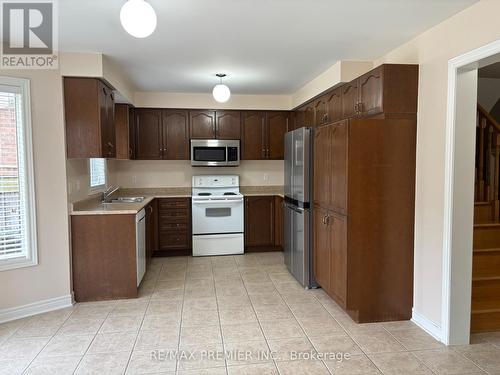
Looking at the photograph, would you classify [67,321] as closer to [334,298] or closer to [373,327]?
[334,298]

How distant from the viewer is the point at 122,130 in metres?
5.12

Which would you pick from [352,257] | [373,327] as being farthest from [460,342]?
[352,257]

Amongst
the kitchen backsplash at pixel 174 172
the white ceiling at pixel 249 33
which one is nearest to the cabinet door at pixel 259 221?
the kitchen backsplash at pixel 174 172

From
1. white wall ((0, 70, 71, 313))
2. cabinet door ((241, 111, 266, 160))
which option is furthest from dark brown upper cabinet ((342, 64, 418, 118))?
white wall ((0, 70, 71, 313))

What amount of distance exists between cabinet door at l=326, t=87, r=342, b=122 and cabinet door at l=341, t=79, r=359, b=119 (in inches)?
4.0

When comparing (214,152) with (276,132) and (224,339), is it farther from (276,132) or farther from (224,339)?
(224,339)

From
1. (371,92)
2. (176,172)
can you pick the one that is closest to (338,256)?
(371,92)

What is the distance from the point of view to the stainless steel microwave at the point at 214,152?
5.48m

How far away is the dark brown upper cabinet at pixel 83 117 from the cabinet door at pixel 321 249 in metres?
2.31

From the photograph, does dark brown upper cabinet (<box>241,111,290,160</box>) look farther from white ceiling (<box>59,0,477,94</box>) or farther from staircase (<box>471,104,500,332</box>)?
staircase (<box>471,104,500,332</box>)

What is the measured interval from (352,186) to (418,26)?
4.52ft

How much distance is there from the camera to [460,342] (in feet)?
8.88

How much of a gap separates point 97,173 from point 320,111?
3.05 m

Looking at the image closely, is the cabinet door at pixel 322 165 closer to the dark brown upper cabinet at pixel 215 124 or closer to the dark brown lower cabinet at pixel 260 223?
the dark brown lower cabinet at pixel 260 223
